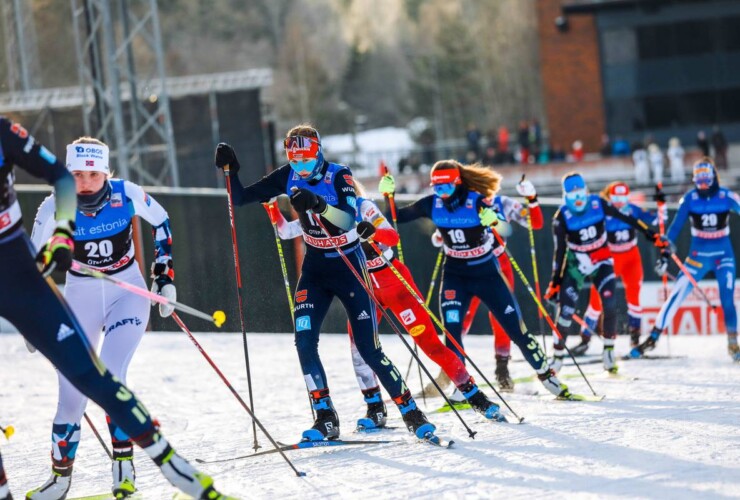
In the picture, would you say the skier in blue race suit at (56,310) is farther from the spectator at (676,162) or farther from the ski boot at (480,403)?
the spectator at (676,162)

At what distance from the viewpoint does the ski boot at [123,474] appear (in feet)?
19.7

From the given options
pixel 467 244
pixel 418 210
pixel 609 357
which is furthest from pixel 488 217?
pixel 609 357

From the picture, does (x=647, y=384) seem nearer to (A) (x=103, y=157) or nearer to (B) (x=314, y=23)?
→ (A) (x=103, y=157)

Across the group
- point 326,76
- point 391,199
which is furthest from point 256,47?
point 391,199

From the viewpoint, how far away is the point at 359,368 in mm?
7863

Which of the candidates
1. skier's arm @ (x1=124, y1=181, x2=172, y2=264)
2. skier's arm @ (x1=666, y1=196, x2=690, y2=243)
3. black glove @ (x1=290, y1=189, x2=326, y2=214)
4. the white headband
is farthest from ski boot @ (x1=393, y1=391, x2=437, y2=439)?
skier's arm @ (x1=666, y1=196, x2=690, y2=243)

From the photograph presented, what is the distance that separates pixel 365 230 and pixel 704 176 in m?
5.82

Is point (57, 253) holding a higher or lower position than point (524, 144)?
lower

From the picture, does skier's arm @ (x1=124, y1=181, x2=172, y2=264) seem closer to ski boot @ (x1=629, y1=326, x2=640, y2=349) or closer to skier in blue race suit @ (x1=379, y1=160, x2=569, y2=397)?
skier in blue race suit @ (x1=379, y1=160, x2=569, y2=397)

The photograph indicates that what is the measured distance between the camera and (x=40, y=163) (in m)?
5.14

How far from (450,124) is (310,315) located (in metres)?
62.5

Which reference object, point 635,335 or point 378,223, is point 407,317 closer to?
point 378,223

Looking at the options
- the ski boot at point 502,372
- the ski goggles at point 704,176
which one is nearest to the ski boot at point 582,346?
the ski goggles at point 704,176

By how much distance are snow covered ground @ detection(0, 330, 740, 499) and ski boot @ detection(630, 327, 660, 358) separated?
0.28 metres
